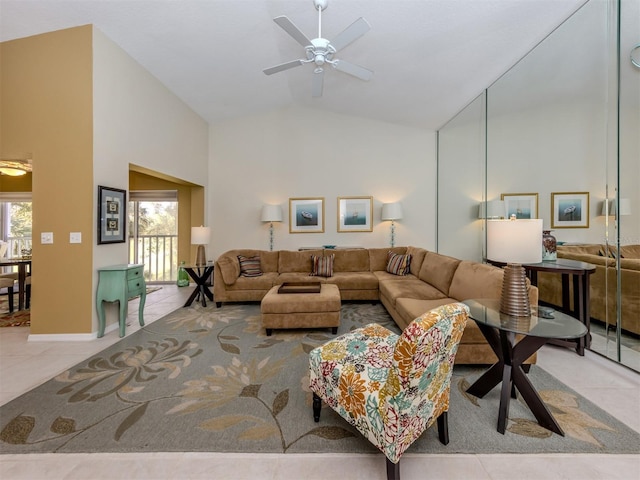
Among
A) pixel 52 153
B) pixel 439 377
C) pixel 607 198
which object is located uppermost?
pixel 52 153

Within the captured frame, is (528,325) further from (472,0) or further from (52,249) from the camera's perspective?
(52,249)

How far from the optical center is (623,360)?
2.33 m

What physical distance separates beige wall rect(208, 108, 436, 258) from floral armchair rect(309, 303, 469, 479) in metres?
4.14

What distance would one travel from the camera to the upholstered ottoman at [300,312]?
10.00 feet

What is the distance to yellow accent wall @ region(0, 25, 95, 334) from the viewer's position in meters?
2.92

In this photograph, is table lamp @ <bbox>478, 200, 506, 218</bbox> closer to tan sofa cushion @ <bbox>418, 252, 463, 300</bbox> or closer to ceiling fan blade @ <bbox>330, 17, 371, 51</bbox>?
tan sofa cushion @ <bbox>418, 252, 463, 300</bbox>

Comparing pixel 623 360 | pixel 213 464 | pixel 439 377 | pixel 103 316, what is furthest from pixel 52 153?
pixel 623 360

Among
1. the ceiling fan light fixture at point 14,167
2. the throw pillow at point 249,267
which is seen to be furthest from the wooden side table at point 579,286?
the ceiling fan light fixture at point 14,167

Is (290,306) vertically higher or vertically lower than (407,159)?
lower

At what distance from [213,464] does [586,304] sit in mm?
3378

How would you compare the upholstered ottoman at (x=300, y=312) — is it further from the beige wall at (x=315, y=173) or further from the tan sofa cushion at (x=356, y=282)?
the beige wall at (x=315, y=173)

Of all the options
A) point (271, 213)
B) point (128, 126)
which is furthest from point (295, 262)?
point (128, 126)

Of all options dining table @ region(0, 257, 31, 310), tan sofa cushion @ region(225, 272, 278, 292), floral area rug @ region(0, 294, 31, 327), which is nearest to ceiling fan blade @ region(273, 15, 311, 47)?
tan sofa cushion @ region(225, 272, 278, 292)

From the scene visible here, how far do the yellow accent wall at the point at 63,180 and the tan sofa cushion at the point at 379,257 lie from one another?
4.06 meters
